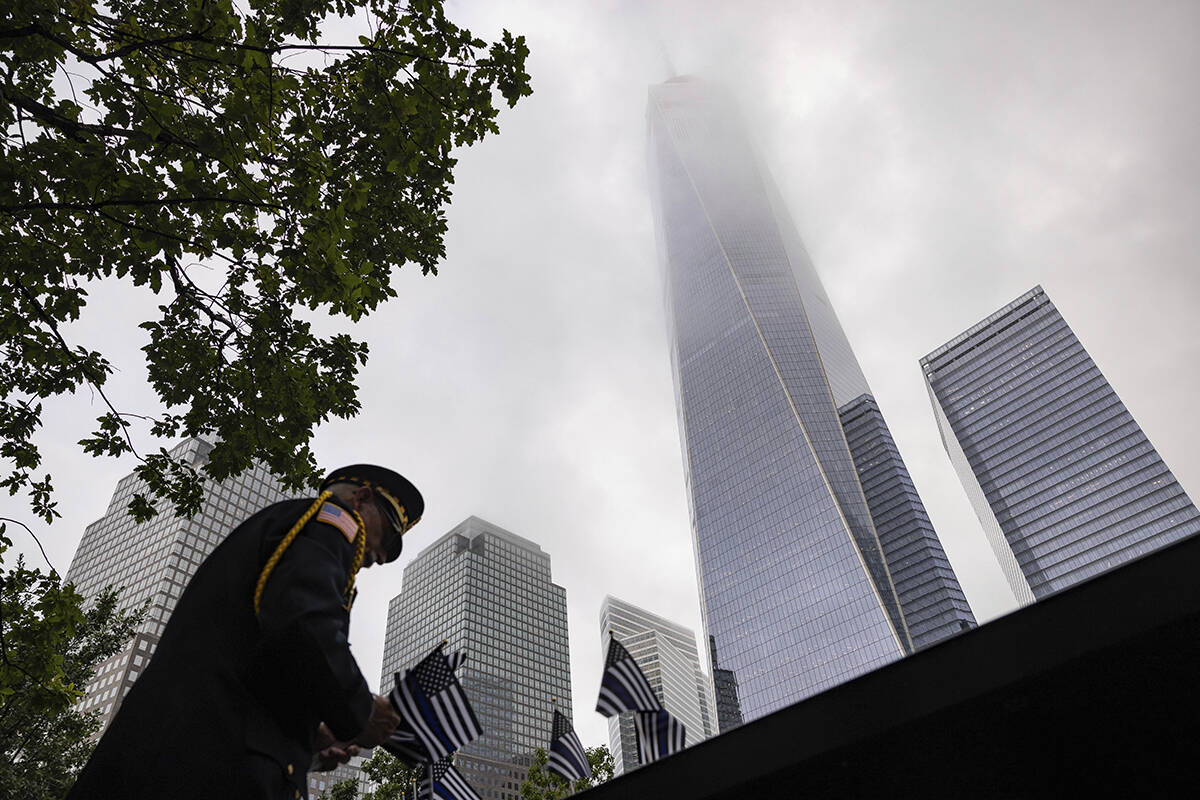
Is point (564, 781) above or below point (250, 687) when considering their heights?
above

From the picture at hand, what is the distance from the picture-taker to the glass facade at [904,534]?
133 meters

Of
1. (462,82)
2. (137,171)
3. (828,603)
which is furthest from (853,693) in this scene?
(828,603)

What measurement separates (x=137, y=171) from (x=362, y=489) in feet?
13.3

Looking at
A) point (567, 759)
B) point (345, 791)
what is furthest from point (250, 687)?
point (345, 791)

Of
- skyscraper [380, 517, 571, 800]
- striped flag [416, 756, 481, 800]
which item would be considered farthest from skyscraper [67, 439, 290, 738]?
striped flag [416, 756, 481, 800]

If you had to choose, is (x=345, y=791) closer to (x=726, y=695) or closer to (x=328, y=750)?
(x=328, y=750)

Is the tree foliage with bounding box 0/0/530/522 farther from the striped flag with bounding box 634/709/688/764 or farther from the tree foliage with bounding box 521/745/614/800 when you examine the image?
the tree foliage with bounding box 521/745/614/800

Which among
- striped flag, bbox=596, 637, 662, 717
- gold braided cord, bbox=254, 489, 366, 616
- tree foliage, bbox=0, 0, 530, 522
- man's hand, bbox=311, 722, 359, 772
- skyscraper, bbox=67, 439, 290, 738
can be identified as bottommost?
man's hand, bbox=311, 722, 359, 772

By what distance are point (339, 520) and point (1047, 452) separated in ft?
577

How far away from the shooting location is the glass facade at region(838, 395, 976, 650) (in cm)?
13325

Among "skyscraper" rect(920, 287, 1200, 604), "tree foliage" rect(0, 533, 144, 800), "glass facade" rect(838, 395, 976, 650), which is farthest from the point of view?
"glass facade" rect(838, 395, 976, 650)

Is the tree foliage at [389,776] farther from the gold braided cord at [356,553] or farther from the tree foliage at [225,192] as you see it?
the gold braided cord at [356,553]

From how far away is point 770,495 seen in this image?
134 metres

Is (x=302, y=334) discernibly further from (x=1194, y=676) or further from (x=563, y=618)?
(x=563, y=618)
